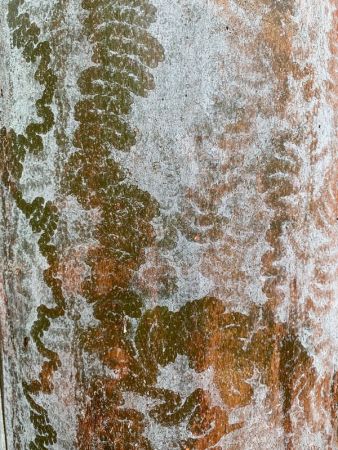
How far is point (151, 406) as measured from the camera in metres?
1.18

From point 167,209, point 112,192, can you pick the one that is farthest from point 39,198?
→ point 167,209

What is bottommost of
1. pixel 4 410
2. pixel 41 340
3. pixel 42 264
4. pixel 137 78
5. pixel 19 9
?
pixel 4 410

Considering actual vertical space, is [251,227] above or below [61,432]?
above

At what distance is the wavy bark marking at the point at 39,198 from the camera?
1159mm

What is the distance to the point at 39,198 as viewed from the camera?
1188 mm

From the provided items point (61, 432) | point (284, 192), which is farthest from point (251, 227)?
point (61, 432)

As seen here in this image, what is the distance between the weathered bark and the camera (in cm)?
112

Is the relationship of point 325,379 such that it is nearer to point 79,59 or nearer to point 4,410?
point 4,410

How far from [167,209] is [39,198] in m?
0.27

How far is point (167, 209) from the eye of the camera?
44.8 inches

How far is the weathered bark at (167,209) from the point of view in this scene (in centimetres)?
112

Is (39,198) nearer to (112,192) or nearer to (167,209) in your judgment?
(112,192)

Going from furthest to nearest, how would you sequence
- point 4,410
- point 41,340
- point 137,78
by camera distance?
point 4,410, point 41,340, point 137,78

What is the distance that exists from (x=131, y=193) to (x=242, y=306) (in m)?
0.33
